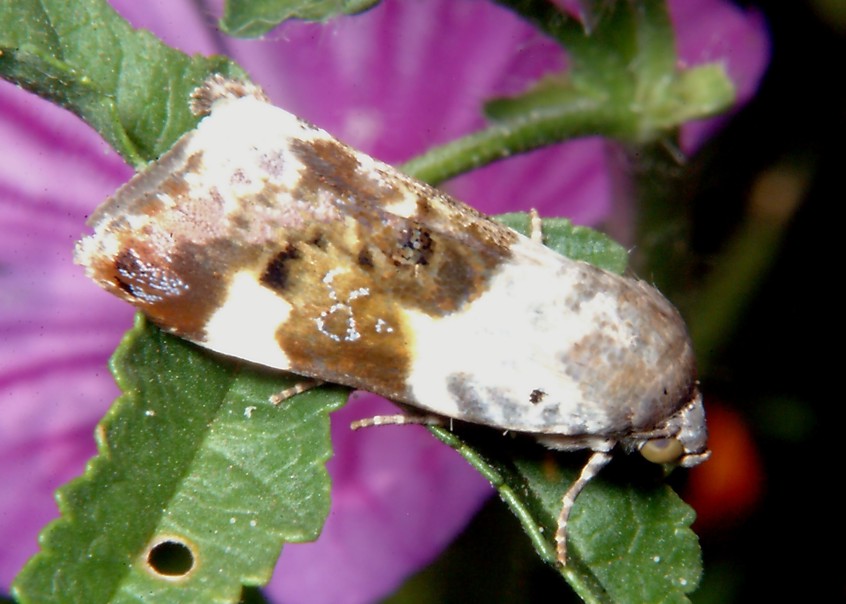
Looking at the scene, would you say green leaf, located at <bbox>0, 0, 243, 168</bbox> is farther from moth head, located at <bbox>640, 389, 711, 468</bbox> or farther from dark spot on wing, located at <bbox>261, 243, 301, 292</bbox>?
moth head, located at <bbox>640, 389, 711, 468</bbox>

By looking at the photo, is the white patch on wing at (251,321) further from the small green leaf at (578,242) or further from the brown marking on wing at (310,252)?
the small green leaf at (578,242)

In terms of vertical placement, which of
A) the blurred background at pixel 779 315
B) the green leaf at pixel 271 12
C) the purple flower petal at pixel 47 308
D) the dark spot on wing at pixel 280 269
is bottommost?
the purple flower petal at pixel 47 308

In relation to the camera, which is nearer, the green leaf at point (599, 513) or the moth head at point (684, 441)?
the green leaf at point (599, 513)

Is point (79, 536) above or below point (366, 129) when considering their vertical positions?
above

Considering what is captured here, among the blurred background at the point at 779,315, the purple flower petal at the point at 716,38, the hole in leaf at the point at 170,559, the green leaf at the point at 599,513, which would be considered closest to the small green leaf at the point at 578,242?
the green leaf at the point at 599,513

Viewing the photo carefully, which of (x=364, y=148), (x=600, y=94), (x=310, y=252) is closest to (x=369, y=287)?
(x=310, y=252)

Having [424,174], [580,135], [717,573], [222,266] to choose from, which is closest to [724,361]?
[717,573]

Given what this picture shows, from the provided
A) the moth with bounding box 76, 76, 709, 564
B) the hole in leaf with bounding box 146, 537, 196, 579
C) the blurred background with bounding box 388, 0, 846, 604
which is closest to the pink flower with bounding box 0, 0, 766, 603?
the blurred background with bounding box 388, 0, 846, 604

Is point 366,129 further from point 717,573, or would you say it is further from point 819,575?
point 819,575
